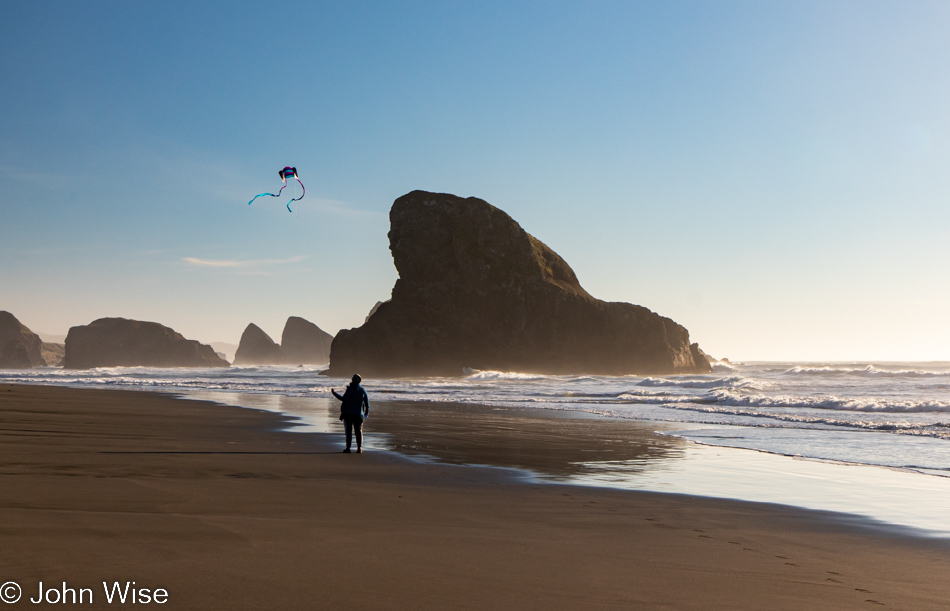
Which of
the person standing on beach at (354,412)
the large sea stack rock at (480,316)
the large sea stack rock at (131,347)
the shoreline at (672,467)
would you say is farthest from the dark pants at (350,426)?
the large sea stack rock at (131,347)

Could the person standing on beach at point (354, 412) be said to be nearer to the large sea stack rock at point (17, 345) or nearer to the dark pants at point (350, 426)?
the dark pants at point (350, 426)

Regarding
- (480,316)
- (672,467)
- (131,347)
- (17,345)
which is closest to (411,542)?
(672,467)

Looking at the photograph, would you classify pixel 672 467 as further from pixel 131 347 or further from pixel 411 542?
pixel 131 347

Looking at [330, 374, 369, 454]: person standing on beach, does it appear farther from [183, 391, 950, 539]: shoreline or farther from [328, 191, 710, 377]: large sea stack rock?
[328, 191, 710, 377]: large sea stack rock

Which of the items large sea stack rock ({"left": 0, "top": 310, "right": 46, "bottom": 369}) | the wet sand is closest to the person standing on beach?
the wet sand

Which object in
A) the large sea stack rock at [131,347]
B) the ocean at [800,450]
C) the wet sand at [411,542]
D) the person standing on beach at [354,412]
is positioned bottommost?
the ocean at [800,450]

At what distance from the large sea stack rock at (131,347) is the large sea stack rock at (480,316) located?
90476mm

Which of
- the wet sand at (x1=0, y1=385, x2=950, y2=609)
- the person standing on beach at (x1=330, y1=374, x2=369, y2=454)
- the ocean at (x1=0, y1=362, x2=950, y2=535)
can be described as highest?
the person standing on beach at (x1=330, y1=374, x2=369, y2=454)

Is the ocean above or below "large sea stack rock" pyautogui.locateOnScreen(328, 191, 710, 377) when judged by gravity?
below

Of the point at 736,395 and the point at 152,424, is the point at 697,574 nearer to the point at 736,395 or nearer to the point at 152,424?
the point at 152,424

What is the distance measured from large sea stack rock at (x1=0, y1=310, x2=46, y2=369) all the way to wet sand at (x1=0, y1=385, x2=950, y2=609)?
179696 mm

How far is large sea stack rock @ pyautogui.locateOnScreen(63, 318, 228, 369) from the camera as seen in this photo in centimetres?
14688

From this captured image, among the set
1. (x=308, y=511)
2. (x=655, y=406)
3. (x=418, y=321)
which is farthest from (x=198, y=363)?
(x=308, y=511)

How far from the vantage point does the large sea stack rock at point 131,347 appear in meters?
147
